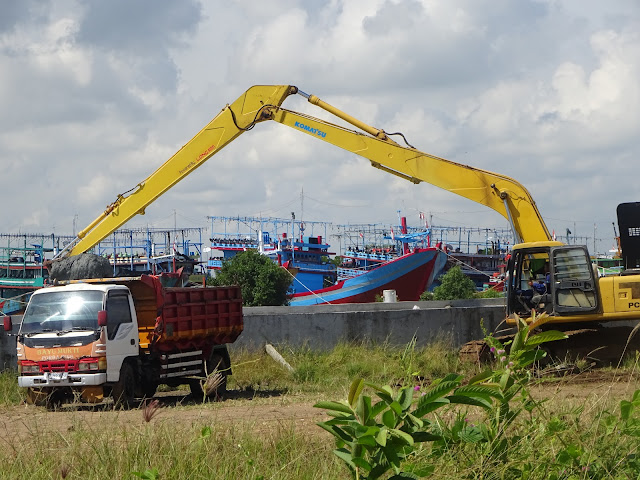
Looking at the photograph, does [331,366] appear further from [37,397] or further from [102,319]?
[37,397]

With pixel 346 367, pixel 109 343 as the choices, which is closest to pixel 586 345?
pixel 346 367

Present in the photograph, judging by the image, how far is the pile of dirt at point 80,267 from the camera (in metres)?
21.8

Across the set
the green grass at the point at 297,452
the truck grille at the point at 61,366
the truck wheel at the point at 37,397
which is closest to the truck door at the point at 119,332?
the truck grille at the point at 61,366

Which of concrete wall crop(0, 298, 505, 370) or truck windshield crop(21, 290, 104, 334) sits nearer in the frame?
truck windshield crop(21, 290, 104, 334)

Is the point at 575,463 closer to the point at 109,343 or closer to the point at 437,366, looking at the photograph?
the point at 109,343

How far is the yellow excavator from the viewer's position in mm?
16875

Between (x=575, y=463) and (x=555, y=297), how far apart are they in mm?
11479

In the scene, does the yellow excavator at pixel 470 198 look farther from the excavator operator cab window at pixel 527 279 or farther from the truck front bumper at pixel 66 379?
the truck front bumper at pixel 66 379

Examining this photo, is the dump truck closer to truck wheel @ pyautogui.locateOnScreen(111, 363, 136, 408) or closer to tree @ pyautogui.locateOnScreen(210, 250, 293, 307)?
truck wheel @ pyautogui.locateOnScreen(111, 363, 136, 408)

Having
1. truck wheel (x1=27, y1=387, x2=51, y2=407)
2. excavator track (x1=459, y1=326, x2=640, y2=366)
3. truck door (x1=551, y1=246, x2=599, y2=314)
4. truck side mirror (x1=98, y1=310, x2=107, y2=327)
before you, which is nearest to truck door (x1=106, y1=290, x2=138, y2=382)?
truck side mirror (x1=98, y1=310, x2=107, y2=327)

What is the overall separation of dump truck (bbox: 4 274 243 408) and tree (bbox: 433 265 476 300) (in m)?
58.4

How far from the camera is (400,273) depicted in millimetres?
69562

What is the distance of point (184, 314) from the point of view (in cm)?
1582

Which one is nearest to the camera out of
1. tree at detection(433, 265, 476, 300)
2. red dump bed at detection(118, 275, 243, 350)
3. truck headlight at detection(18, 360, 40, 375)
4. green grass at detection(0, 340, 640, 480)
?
green grass at detection(0, 340, 640, 480)
